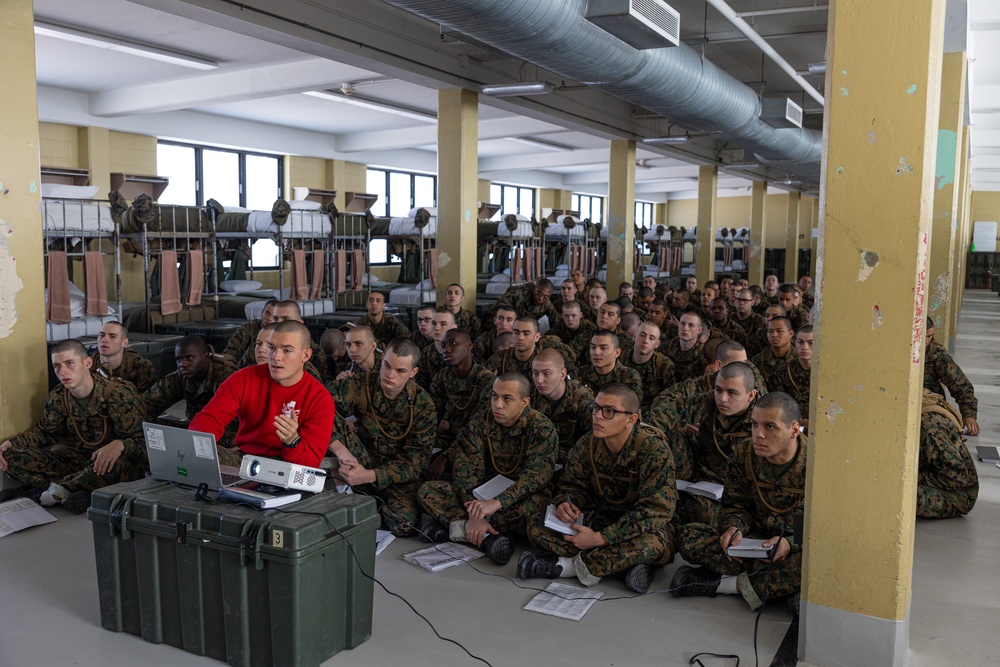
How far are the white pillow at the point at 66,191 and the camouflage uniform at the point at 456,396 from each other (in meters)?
4.05

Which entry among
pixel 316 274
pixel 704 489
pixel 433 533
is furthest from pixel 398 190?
pixel 704 489

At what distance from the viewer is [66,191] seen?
25.7ft

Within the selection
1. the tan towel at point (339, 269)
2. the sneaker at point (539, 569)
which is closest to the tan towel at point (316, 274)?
the tan towel at point (339, 269)

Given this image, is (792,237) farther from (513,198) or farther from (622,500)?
(622,500)

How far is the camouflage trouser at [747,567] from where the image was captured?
4102 millimetres

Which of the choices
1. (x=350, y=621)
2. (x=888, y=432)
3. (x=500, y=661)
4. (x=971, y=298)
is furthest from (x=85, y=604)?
(x=971, y=298)

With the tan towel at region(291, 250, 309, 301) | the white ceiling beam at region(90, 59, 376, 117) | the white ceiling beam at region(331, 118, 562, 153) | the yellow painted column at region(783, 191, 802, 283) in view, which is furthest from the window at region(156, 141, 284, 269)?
the yellow painted column at region(783, 191, 802, 283)

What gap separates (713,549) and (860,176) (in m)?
2.10

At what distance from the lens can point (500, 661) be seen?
360cm

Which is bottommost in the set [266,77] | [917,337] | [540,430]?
[540,430]

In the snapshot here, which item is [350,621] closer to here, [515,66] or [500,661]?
[500,661]

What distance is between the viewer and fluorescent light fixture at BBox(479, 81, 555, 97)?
29.8 feet

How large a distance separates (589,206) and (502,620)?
26.9 metres

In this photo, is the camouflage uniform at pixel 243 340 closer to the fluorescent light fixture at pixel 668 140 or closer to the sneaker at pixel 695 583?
the sneaker at pixel 695 583
